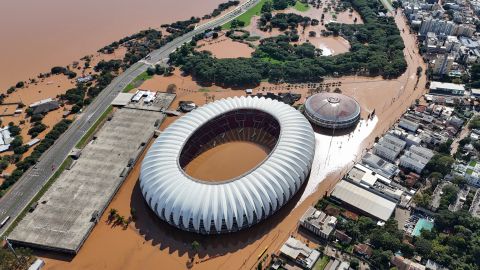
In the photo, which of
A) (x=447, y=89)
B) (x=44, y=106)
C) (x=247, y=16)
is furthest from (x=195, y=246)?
(x=247, y=16)

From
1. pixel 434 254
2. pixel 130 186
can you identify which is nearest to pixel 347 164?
pixel 434 254

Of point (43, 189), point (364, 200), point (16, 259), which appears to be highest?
point (16, 259)

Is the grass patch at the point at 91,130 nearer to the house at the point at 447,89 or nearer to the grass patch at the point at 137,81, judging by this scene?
the grass patch at the point at 137,81

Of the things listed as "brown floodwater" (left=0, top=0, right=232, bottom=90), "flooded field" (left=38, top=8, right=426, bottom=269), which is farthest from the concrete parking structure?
"brown floodwater" (left=0, top=0, right=232, bottom=90)

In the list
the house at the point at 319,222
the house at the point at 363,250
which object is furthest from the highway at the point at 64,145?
the house at the point at 363,250

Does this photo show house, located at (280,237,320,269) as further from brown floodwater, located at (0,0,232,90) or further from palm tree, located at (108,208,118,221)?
brown floodwater, located at (0,0,232,90)

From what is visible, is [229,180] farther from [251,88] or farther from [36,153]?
[251,88]
